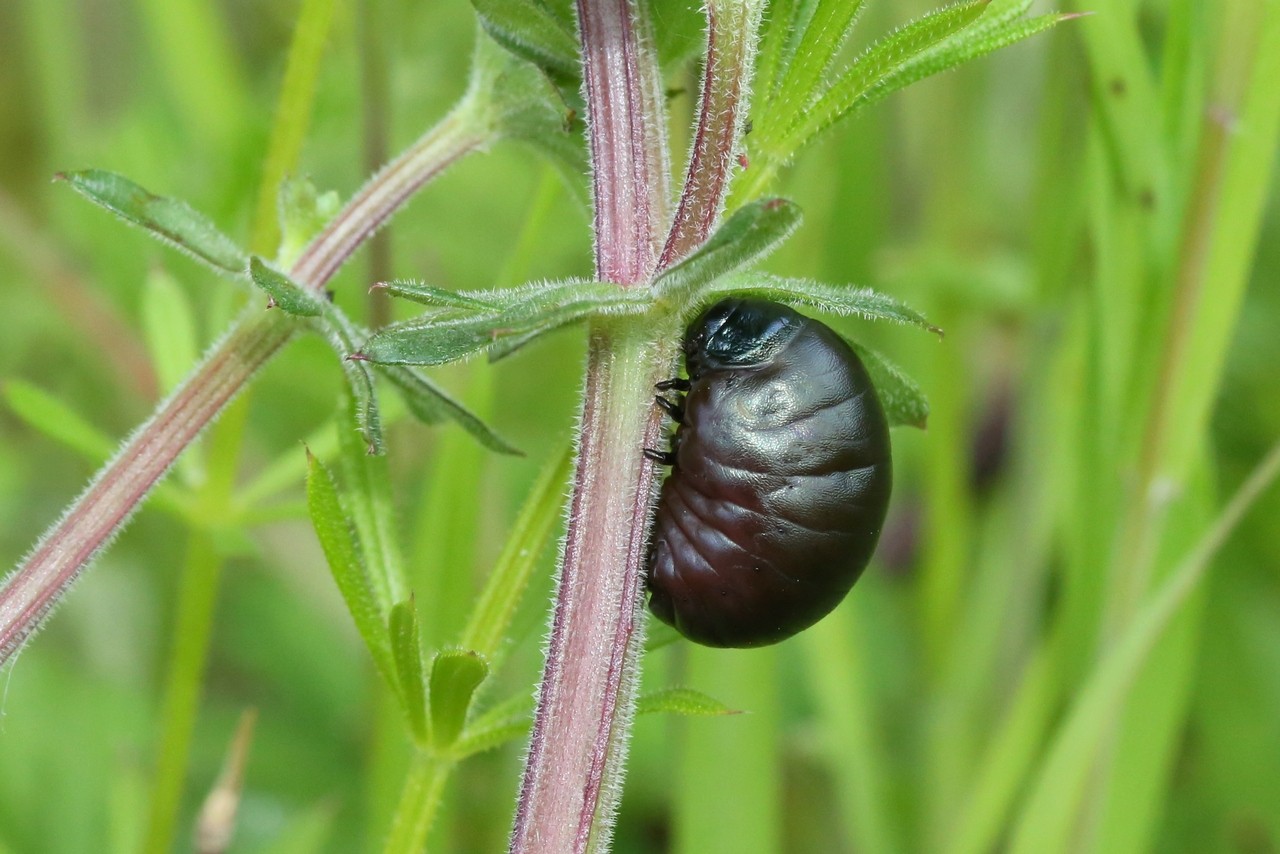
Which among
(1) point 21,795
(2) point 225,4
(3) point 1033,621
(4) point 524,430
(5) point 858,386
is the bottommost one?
(1) point 21,795

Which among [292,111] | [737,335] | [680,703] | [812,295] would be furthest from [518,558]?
[292,111]

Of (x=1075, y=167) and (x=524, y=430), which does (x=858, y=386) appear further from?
(x=524, y=430)

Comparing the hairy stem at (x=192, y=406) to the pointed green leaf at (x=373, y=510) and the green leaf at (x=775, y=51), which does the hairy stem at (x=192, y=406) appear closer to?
the pointed green leaf at (x=373, y=510)

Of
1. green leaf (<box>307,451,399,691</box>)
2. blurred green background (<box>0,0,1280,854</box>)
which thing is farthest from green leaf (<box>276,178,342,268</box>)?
blurred green background (<box>0,0,1280,854</box>)

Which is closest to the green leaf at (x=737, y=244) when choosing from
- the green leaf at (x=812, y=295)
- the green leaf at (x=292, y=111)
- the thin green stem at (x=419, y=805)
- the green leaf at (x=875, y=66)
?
the green leaf at (x=812, y=295)

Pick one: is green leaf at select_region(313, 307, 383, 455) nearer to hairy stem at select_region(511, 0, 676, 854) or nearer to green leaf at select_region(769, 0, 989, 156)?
hairy stem at select_region(511, 0, 676, 854)

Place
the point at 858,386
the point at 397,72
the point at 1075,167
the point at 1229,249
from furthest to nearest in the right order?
1. the point at 397,72
2. the point at 1075,167
3. the point at 1229,249
4. the point at 858,386

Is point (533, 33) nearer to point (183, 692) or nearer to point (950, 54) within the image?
point (950, 54)


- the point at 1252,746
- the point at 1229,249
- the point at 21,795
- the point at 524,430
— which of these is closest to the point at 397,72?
the point at 524,430
